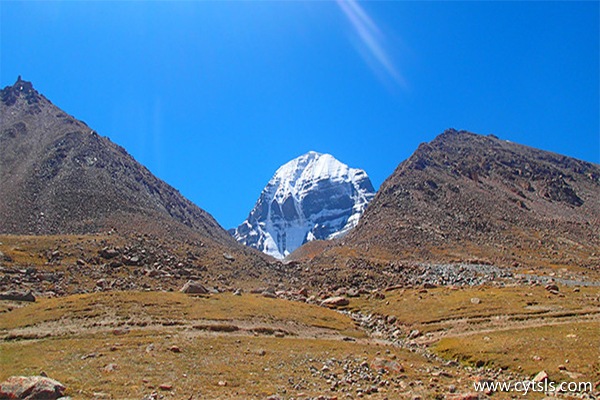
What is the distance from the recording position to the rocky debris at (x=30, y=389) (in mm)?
19672

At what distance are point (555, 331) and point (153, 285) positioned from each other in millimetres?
51294

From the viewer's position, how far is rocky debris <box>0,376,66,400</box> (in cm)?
1967

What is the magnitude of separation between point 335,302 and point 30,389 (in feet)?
161

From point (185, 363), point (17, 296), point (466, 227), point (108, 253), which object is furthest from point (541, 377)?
point (466, 227)

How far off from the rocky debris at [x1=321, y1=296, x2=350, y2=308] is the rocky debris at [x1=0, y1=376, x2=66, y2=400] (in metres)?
47.2

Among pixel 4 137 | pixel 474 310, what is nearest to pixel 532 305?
pixel 474 310

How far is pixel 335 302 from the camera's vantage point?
6531 centimetres

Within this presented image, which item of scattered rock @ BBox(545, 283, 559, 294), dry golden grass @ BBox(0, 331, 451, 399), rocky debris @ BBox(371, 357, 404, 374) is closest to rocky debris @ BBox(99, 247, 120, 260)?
dry golden grass @ BBox(0, 331, 451, 399)

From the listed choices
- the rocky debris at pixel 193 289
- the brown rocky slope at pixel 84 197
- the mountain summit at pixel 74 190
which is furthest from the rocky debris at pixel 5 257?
the mountain summit at pixel 74 190

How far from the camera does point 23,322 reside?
40.3 meters

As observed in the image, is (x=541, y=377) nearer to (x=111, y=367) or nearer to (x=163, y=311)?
(x=111, y=367)

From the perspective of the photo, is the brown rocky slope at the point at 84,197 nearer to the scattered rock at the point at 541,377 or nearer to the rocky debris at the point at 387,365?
the rocky debris at the point at 387,365

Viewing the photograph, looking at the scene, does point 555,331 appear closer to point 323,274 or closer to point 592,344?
point 592,344

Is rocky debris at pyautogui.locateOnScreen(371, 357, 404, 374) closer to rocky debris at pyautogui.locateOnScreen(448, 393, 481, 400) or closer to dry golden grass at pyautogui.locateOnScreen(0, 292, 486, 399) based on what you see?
dry golden grass at pyautogui.locateOnScreen(0, 292, 486, 399)
